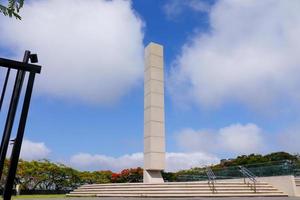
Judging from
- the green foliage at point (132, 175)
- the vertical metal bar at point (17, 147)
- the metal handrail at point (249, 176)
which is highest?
the green foliage at point (132, 175)

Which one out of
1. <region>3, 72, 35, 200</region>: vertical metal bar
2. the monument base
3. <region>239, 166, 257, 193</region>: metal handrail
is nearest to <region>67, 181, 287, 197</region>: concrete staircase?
<region>239, 166, 257, 193</region>: metal handrail

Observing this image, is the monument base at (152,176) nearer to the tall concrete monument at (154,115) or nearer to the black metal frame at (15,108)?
the tall concrete monument at (154,115)

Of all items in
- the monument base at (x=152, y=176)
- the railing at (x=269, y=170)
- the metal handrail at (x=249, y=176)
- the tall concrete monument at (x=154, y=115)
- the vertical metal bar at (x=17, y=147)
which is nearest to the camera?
the vertical metal bar at (x=17, y=147)

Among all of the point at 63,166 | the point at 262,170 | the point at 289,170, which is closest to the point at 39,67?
the point at 289,170

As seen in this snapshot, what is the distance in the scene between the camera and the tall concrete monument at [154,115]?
22.1 metres

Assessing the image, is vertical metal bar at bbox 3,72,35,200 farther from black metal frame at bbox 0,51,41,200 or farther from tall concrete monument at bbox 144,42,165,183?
tall concrete monument at bbox 144,42,165,183

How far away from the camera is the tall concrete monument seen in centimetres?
2209

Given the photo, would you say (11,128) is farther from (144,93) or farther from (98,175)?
(98,175)

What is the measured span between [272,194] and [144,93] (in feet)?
37.2

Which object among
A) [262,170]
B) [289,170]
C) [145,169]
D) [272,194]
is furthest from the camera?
[145,169]

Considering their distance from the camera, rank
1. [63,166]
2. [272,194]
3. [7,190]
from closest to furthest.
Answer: [7,190]
[272,194]
[63,166]

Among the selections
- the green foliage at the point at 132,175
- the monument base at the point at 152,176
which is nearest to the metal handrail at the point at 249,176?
the monument base at the point at 152,176

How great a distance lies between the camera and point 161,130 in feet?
75.0

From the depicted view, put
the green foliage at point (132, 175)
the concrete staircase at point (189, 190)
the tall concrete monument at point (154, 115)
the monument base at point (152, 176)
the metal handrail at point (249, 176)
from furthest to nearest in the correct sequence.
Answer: the green foliage at point (132, 175), the tall concrete monument at point (154, 115), the monument base at point (152, 176), the metal handrail at point (249, 176), the concrete staircase at point (189, 190)
